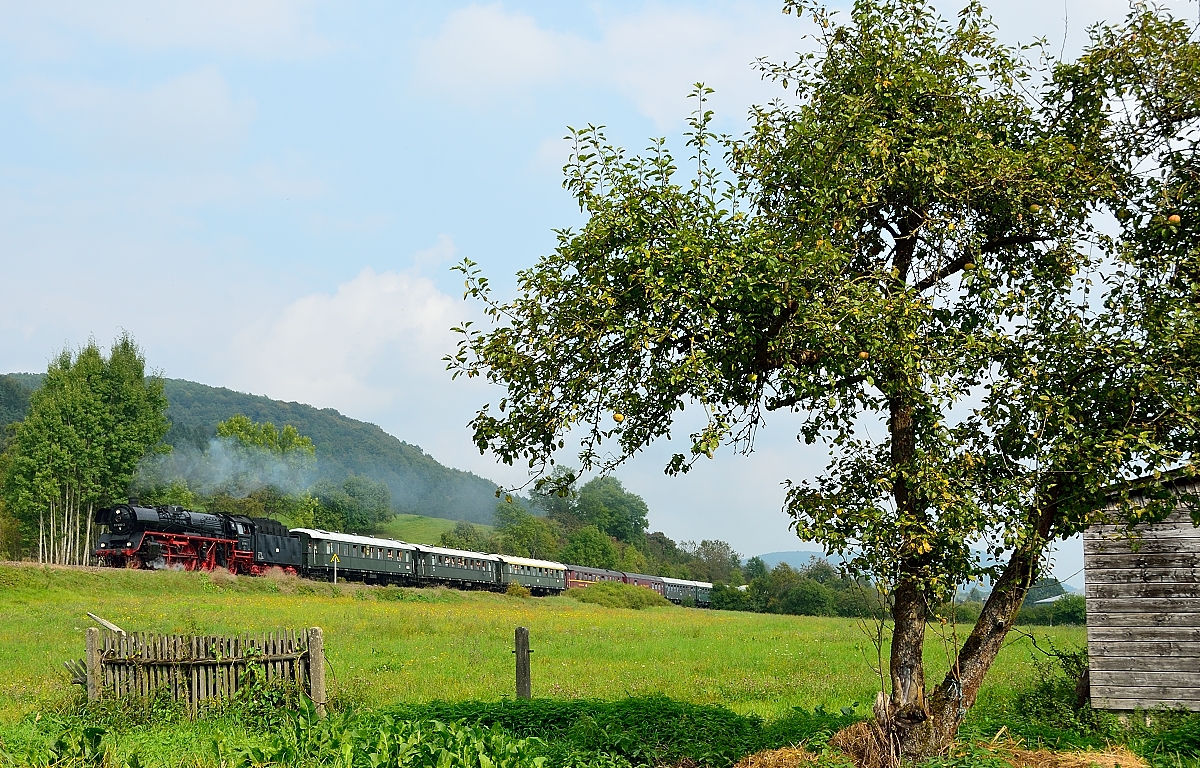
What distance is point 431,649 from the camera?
2527cm

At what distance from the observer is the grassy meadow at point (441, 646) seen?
695 inches

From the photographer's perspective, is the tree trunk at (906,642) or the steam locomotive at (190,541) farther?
the steam locomotive at (190,541)

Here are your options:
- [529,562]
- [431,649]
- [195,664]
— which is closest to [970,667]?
[195,664]

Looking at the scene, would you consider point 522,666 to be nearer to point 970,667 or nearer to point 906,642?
point 906,642

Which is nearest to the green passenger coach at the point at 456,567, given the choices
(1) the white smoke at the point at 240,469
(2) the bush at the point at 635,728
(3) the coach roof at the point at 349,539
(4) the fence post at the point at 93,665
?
(3) the coach roof at the point at 349,539

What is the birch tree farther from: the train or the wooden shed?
the wooden shed

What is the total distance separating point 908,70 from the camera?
31.1 feet

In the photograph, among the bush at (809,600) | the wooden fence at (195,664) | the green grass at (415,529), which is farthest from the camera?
the green grass at (415,529)

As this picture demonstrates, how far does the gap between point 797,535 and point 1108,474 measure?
276cm

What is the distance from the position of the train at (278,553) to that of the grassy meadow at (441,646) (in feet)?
11.7

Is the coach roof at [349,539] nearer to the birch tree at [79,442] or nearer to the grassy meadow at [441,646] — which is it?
the grassy meadow at [441,646]

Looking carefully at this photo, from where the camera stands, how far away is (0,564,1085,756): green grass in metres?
16.5

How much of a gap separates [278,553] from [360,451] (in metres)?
132

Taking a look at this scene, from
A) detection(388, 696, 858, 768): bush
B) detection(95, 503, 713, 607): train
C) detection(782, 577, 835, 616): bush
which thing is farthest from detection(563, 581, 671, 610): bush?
detection(388, 696, 858, 768): bush
